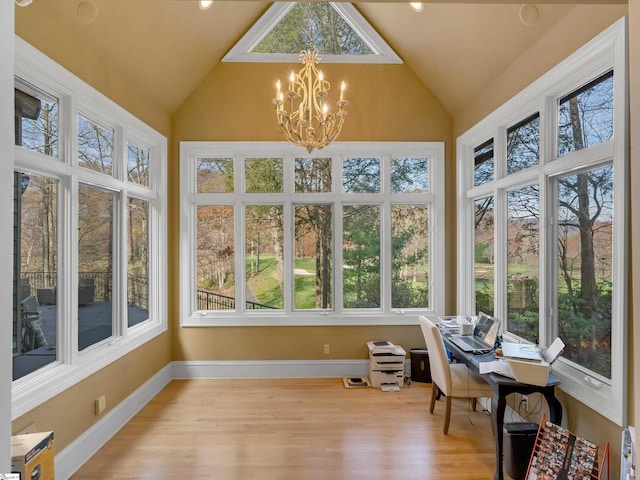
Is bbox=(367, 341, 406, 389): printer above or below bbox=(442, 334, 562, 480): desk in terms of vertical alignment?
below

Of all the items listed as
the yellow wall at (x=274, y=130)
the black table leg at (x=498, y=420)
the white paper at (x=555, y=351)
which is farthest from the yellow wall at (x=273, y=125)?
the white paper at (x=555, y=351)

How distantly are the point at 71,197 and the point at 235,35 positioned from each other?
8.53ft

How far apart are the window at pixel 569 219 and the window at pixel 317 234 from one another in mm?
924

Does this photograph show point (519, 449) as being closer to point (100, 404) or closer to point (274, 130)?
point (100, 404)

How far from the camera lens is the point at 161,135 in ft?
13.2

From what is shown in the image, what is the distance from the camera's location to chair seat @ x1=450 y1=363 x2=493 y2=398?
9.78 feet

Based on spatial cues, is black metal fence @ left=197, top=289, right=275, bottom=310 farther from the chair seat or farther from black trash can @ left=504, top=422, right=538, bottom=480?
black trash can @ left=504, top=422, right=538, bottom=480

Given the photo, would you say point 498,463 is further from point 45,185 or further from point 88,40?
point 88,40

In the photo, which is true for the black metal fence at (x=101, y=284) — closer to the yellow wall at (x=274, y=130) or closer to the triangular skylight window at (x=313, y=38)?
the yellow wall at (x=274, y=130)

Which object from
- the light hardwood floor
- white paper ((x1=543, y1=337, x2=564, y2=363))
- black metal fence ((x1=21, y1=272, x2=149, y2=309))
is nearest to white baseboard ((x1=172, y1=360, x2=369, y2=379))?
the light hardwood floor

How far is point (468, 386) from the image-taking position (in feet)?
9.89

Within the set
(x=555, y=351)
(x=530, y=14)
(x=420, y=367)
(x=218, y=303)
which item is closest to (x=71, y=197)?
(x=218, y=303)

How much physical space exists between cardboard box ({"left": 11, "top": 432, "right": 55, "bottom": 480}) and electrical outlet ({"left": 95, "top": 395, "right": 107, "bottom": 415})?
1083 millimetres

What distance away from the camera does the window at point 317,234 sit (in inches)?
171
